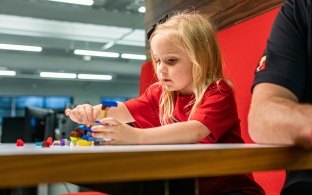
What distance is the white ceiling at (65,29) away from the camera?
23.2 ft

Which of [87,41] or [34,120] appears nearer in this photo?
[34,120]

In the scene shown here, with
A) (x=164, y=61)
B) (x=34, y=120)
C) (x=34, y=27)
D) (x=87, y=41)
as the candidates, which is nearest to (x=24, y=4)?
(x=34, y=27)

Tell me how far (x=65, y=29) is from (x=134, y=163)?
26.5 ft

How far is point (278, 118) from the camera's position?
0.72 metres

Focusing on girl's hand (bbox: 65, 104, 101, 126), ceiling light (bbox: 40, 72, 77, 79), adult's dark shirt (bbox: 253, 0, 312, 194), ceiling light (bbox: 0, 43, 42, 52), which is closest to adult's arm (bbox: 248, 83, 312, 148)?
adult's dark shirt (bbox: 253, 0, 312, 194)

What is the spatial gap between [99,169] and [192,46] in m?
0.90

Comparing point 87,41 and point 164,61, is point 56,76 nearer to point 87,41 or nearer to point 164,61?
point 87,41

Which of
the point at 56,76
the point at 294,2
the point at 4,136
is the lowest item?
the point at 4,136

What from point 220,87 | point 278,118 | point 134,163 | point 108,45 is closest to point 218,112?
point 220,87

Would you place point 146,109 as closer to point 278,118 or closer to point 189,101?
point 189,101

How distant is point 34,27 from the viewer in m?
7.82

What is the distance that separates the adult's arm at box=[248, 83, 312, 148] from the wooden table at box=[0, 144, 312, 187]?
4 cm

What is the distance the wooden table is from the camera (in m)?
0.40

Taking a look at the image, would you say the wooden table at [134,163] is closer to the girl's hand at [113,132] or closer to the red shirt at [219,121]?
the girl's hand at [113,132]
